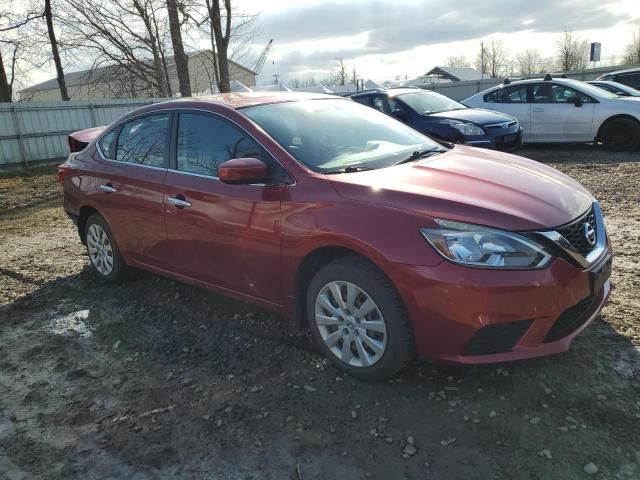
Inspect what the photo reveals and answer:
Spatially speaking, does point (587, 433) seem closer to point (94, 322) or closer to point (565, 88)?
point (94, 322)

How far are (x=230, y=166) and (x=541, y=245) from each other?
1792mm

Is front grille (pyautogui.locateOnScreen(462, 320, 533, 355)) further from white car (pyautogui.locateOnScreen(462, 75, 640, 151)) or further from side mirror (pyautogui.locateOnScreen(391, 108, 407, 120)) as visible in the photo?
white car (pyautogui.locateOnScreen(462, 75, 640, 151))

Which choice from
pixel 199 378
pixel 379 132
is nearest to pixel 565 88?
pixel 379 132

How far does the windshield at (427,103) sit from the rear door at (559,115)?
199cm

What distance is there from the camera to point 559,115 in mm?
11086

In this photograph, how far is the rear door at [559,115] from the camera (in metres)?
10.8

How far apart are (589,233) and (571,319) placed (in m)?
0.52

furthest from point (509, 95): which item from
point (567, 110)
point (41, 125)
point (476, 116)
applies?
point (41, 125)

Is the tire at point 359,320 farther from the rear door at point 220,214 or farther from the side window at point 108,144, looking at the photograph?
the side window at point 108,144

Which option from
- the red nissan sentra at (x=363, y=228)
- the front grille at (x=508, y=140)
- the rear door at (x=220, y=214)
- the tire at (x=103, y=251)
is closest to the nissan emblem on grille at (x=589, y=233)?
the red nissan sentra at (x=363, y=228)

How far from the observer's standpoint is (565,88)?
36.1 ft

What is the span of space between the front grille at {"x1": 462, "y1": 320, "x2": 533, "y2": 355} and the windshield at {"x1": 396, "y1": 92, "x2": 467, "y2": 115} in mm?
7617

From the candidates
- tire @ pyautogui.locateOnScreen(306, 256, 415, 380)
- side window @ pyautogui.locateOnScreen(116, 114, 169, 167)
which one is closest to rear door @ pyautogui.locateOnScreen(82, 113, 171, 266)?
side window @ pyautogui.locateOnScreen(116, 114, 169, 167)

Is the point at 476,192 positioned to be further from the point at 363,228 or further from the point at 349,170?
the point at 349,170
